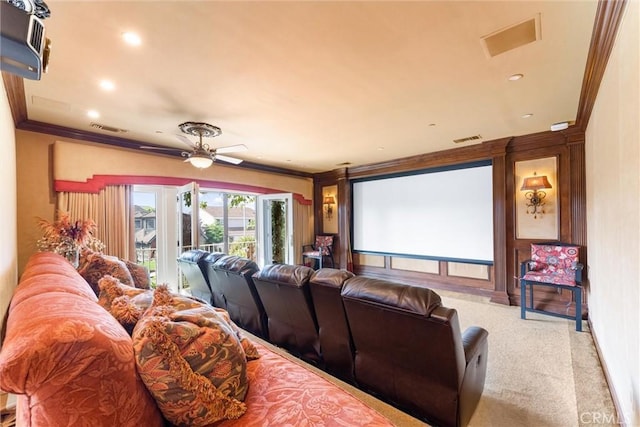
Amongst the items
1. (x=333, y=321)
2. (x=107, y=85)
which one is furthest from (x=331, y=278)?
(x=107, y=85)

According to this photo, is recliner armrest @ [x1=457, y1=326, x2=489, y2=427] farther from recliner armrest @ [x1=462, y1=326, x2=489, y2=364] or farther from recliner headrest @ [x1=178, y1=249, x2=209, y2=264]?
recliner headrest @ [x1=178, y1=249, x2=209, y2=264]

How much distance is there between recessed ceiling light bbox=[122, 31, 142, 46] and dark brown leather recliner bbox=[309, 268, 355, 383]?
80.5 inches

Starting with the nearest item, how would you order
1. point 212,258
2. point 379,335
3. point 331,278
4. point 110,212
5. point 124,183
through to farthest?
point 379,335 → point 331,278 → point 212,258 → point 110,212 → point 124,183

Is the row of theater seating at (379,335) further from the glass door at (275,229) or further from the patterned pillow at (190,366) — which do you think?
the glass door at (275,229)

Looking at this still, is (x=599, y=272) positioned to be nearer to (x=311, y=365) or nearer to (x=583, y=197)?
(x=583, y=197)

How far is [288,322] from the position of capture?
2447 millimetres

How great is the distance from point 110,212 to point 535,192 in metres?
6.37

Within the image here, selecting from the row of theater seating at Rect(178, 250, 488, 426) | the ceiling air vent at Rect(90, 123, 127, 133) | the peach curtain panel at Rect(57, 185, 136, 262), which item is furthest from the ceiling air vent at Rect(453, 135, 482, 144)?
the peach curtain panel at Rect(57, 185, 136, 262)

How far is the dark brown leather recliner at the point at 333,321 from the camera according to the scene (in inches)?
75.4

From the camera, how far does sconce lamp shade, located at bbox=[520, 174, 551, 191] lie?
162 inches

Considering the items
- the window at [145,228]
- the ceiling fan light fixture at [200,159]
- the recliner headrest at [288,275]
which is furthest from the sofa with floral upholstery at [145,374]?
the window at [145,228]

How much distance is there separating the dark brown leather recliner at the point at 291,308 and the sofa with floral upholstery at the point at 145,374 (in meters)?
0.70

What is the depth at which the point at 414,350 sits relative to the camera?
1.60m

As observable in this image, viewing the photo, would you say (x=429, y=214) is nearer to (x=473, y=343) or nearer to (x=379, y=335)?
(x=473, y=343)
